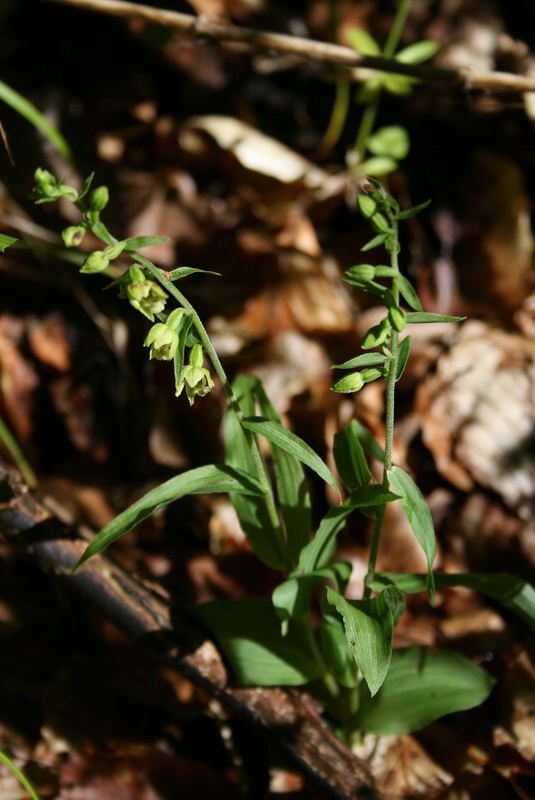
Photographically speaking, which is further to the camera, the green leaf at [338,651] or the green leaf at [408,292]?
the green leaf at [338,651]

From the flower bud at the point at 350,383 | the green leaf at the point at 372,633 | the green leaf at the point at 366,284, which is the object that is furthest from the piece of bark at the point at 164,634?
the green leaf at the point at 366,284

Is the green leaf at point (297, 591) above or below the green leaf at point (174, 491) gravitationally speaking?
below

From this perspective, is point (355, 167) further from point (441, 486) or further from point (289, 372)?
point (441, 486)

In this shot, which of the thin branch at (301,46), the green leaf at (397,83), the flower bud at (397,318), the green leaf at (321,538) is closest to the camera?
the flower bud at (397,318)

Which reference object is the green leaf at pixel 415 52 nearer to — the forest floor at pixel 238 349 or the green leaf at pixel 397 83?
the green leaf at pixel 397 83

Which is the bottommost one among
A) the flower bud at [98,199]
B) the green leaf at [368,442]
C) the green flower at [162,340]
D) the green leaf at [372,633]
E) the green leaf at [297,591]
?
the green leaf at [297,591]

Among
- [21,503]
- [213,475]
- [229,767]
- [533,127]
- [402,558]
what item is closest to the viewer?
[213,475]

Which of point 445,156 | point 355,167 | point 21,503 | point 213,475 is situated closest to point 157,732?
point 21,503
